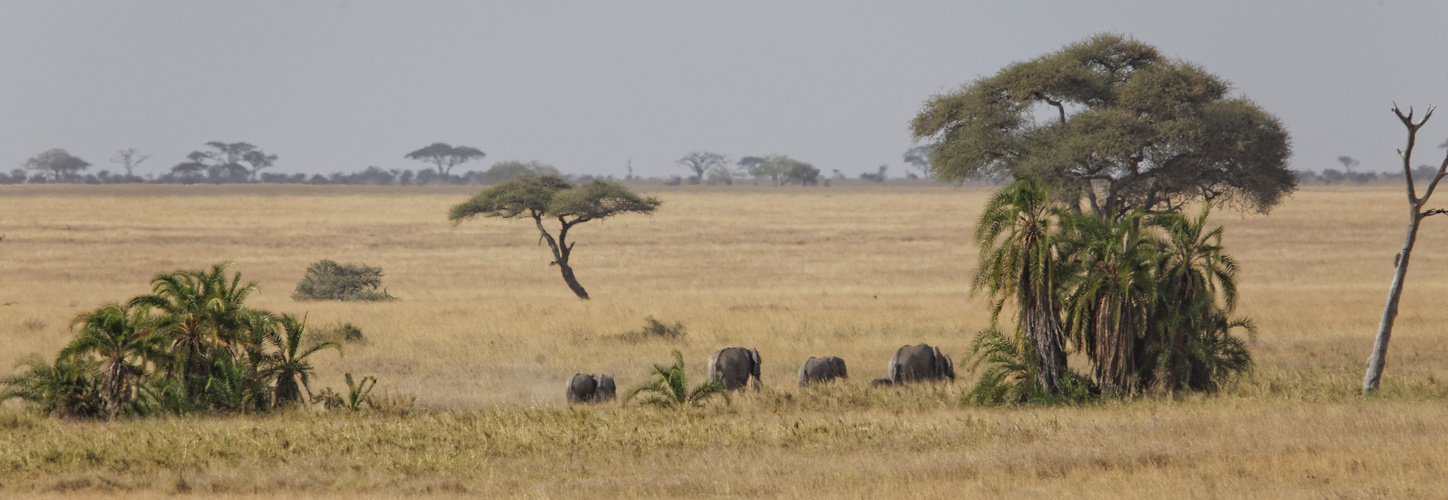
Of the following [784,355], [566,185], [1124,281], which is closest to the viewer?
[1124,281]

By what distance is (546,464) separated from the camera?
40.8ft

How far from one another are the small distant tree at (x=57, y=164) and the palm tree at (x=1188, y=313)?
196 metres

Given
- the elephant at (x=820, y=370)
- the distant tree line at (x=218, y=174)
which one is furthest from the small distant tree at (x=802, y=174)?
the elephant at (x=820, y=370)

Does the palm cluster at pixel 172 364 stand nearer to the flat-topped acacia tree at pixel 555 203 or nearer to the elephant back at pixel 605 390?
the elephant back at pixel 605 390

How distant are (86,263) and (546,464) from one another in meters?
48.2

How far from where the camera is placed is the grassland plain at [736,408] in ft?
37.3

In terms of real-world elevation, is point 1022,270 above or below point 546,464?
above

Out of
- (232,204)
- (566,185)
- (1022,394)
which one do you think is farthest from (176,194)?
(1022,394)

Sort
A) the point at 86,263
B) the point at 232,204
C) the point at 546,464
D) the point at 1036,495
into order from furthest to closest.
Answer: the point at 232,204
the point at 86,263
the point at 546,464
the point at 1036,495

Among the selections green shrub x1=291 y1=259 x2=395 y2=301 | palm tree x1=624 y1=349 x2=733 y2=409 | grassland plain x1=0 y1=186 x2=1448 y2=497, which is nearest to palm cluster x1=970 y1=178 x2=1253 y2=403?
grassland plain x1=0 y1=186 x2=1448 y2=497

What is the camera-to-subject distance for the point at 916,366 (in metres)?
19.6

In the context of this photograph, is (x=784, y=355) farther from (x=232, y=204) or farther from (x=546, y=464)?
(x=232, y=204)

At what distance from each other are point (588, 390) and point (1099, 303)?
7.63 metres

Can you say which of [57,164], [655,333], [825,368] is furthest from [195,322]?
[57,164]
